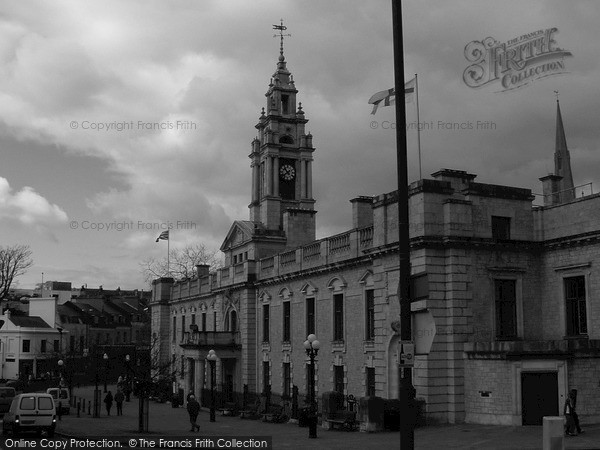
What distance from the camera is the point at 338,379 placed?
3938cm

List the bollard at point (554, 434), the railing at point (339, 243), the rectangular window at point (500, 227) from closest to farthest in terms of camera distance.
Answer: the bollard at point (554, 434) < the rectangular window at point (500, 227) < the railing at point (339, 243)

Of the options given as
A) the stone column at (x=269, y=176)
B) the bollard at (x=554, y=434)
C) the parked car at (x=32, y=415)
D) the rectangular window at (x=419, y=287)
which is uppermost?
the stone column at (x=269, y=176)

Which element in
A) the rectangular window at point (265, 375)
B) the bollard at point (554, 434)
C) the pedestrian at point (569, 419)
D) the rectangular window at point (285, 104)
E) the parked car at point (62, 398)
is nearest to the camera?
the bollard at point (554, 434)

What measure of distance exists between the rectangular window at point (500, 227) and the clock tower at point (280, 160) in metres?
33.7

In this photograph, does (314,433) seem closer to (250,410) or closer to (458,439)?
(458,439)

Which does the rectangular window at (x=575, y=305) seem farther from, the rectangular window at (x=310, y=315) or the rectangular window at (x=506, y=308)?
the rectangular window at (x=310, y=315)

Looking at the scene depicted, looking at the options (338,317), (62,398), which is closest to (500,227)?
(338,317)

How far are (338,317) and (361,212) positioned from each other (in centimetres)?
669

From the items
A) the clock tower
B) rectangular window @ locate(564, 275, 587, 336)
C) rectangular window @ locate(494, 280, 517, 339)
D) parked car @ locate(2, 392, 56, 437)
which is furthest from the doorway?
the clock tower

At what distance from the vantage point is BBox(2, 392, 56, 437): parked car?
1077 inches

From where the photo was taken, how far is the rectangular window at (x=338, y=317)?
39312 millimetres

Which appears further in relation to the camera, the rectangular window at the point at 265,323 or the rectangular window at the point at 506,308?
the rectangular window at the point at 265,323

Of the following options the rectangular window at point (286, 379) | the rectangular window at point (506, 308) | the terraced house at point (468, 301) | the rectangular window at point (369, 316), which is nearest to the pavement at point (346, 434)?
the terraced house at point (468, 301)

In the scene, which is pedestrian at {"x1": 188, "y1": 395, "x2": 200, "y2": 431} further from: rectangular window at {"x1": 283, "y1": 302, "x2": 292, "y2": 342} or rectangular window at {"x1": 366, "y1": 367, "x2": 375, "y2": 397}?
rectangular window at {"x1": 283, "y1": 302, "x2": 292, "y2": 342}
